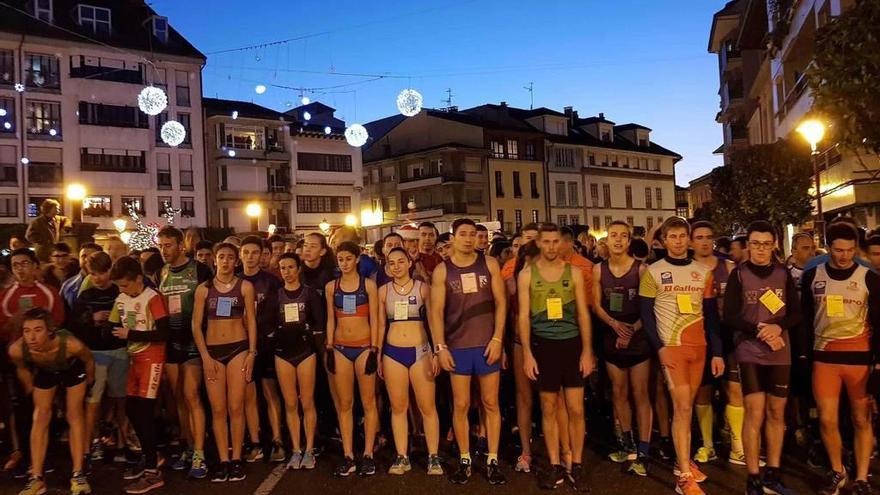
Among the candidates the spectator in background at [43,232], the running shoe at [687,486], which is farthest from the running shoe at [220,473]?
the spectator in background at [43,232]

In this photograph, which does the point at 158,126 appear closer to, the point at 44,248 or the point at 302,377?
the point at 44,248

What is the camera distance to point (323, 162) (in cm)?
5116

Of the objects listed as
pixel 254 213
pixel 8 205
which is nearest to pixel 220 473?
pixel 8 205

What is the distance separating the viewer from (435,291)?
6.37 metres

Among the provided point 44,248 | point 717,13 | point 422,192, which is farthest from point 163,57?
point 44,248

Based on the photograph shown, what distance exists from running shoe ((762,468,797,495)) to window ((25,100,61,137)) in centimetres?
4194

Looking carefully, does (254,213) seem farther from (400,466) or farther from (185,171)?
(400,466)

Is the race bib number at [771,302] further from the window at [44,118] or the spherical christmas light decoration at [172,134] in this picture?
the window at [44,118]

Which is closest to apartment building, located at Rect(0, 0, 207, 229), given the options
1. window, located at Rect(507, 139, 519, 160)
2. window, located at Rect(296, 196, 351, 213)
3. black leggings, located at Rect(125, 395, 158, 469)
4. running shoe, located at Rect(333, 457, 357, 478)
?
window, located at Rect(296, 196, 351, 213)

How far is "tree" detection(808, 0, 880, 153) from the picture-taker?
22.2ft

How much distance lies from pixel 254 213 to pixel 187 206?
13.1 feet

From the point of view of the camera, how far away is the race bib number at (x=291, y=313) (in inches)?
267

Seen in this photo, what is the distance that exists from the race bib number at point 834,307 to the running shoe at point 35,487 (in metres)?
6.48

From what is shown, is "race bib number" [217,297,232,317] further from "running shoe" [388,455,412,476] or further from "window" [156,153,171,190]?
"window" [156,153,171,190]
